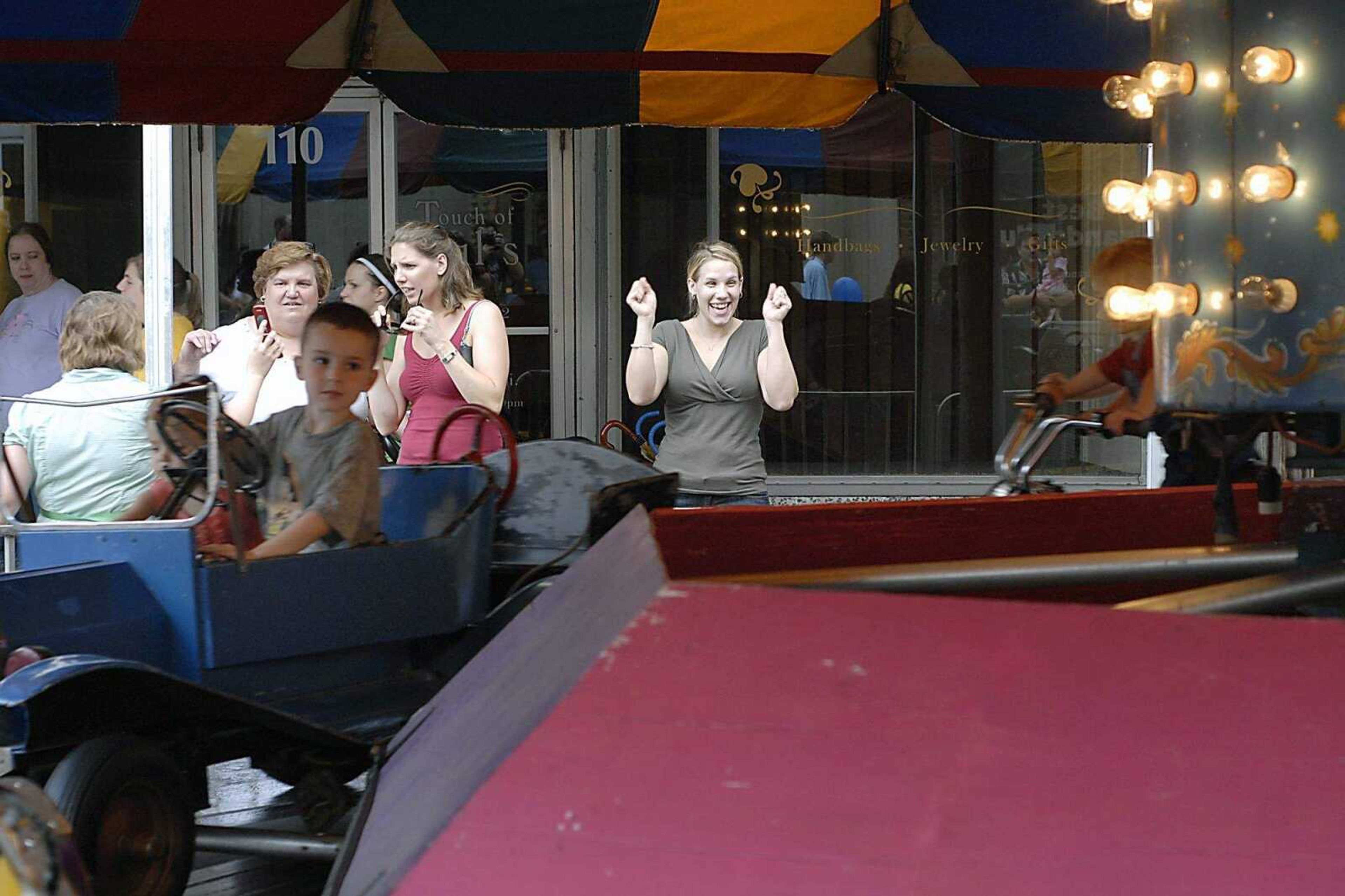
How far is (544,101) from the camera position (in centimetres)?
562

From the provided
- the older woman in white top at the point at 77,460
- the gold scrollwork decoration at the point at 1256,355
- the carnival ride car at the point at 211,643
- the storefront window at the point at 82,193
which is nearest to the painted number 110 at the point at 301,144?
the storefront window at the point at 82,193

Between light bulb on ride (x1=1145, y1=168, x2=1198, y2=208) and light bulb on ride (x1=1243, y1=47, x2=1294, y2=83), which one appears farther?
light bulb on ride (x1=1145, y1=168, x2=1198, y2=208)

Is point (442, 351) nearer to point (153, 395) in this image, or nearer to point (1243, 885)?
point (153, 395)

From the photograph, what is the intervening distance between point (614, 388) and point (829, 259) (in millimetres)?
1294

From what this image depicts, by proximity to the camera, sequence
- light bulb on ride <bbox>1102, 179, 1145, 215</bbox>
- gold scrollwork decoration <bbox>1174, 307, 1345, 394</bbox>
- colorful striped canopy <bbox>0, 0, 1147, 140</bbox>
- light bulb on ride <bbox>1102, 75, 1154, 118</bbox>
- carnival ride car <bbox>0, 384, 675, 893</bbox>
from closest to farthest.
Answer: gold scrollwork decoration <bbox>1174, 307, 1345, 394</bbox> < light bulb on ride <bbox>1102, 75, 1154, 118</bbox> < light bulb on ride <bbox>1102, 179, 1145, 215</bbox> < carnival ride car <bbox>0, 384, 675, 893</bbox> < colorful striped canopy <bbox>0, 0, 1147, 140</bbox>

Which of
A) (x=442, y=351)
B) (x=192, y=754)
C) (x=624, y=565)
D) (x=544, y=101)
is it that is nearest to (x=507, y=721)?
(x=624, y=565)

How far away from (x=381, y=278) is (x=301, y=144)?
276 cm

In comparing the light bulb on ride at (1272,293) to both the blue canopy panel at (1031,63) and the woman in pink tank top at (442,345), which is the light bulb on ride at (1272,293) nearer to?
the woman in pink tank top at (442,345)

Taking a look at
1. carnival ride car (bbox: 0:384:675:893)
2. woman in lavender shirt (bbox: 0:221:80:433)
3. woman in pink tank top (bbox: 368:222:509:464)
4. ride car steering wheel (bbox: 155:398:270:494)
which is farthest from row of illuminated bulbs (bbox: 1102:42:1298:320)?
woman in lavender shirt (bbox: 0:221:80:433)

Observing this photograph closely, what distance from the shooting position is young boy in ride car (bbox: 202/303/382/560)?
144 inches

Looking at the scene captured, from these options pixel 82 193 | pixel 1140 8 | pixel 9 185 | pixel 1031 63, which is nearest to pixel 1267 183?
pixel 1140 8

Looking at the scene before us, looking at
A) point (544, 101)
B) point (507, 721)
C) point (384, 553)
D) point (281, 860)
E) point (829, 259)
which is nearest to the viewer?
point (507, 721)

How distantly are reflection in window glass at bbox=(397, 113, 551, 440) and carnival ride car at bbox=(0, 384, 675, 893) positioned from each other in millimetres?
3557

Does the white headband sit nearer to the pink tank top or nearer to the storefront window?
the pink tank top
